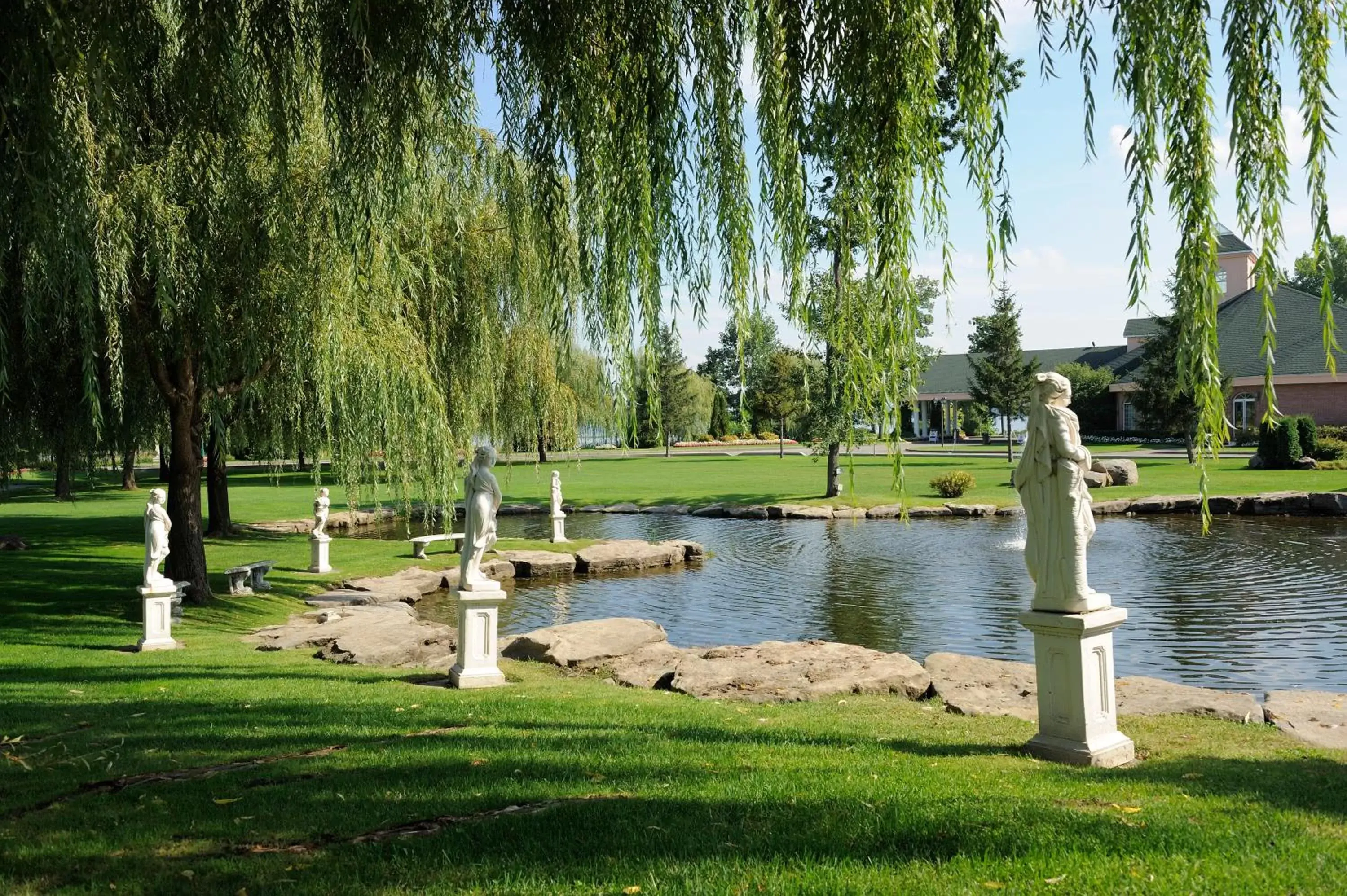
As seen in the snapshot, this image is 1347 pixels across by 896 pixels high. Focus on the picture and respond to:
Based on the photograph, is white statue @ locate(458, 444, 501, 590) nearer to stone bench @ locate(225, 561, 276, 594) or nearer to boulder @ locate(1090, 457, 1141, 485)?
stone bench @ locate(225, 561, 276, 594)

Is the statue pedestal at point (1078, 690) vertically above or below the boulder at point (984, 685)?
above

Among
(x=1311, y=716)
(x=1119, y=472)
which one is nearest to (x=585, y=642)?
(x=1311, y=716)

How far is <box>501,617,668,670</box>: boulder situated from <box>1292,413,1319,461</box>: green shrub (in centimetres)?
3228

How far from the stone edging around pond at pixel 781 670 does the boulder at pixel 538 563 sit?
260 inches

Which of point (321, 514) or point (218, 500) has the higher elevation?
point (218, 500)

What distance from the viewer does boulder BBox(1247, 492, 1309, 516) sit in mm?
25672

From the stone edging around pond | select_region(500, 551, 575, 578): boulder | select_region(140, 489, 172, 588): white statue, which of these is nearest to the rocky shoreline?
select_region(500, 551, 575, 578): boulder

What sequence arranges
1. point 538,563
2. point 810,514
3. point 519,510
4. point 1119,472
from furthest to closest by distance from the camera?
1. point 1119,472
2. point 519,510
3. point 810,514
4. point 538,563

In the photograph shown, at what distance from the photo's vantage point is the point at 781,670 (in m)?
9.22

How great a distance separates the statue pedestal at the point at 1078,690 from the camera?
6.05 m

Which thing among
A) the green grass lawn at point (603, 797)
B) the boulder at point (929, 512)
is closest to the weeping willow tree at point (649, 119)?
the green grass lawn at point (603, 797)

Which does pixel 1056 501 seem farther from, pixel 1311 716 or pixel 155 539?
pixel 155 539

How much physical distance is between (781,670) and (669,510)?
892 inches

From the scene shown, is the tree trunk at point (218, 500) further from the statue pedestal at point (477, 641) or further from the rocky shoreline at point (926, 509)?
the statue pedestal at point (477, 641)
